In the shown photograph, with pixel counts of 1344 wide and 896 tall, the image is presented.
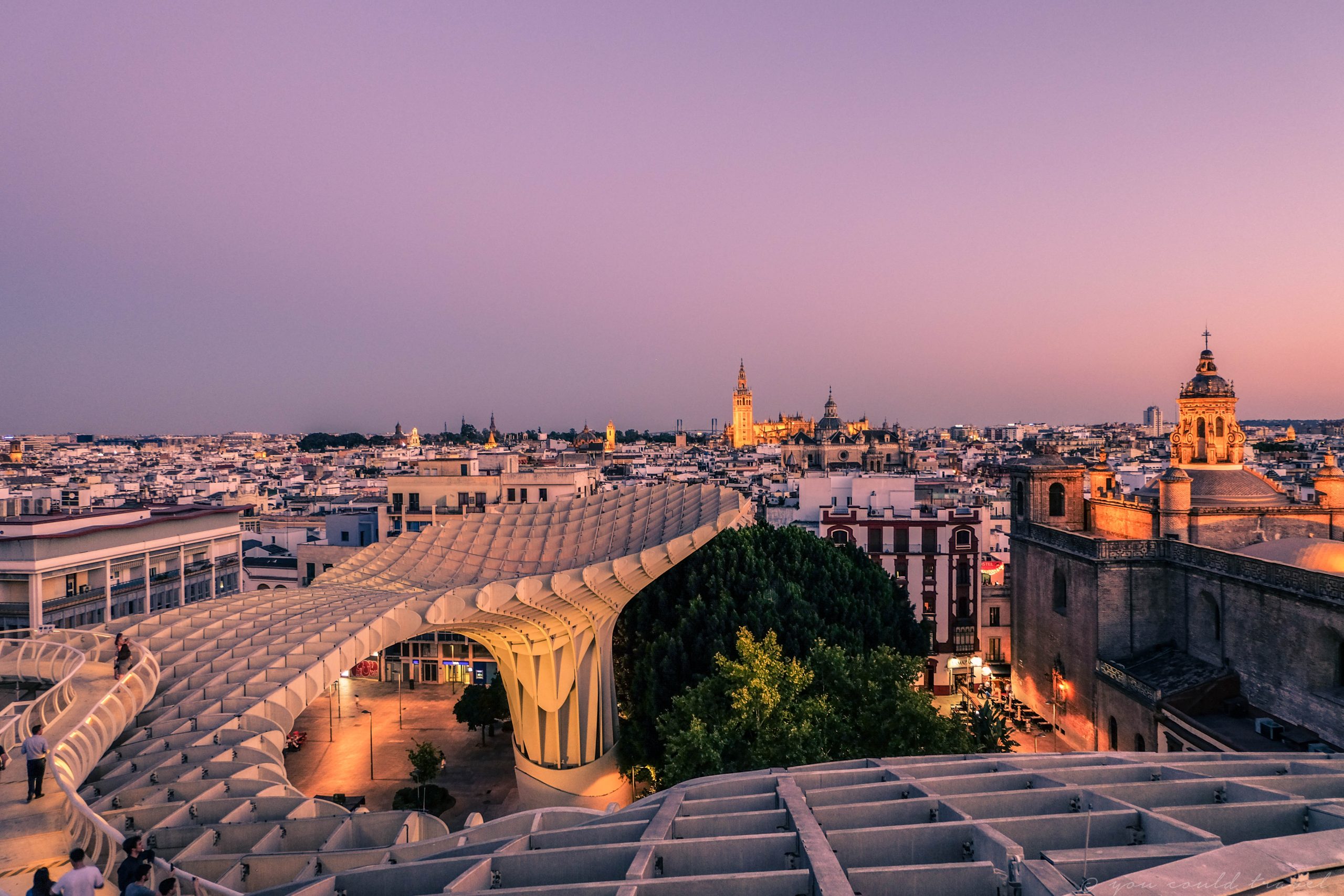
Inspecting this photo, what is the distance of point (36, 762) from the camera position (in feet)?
Result: 33.7

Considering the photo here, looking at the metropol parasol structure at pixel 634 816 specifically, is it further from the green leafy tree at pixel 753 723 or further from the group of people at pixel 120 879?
the green leafy tree at pixel 753 723

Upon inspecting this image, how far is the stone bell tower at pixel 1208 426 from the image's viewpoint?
34.9 meters

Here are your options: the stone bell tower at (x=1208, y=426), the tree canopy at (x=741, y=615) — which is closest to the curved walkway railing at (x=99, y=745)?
the tree canopy at (x=741, y=615)

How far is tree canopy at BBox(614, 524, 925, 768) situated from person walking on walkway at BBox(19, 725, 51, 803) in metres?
13.5

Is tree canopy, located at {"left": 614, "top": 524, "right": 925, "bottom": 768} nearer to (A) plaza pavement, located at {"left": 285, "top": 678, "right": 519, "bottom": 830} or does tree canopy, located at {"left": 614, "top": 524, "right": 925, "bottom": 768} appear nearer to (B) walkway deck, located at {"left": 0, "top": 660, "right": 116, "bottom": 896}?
(A) plaza pavement, located at {"left": 285, "top": 678, "right": 519, "bottom": 830}

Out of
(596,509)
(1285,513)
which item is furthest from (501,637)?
(1285,513)

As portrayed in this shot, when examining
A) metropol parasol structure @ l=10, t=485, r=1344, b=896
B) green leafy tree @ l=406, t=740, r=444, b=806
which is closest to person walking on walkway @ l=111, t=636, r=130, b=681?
metropol parasol structure @ l=10, t=485, r=1344, b=896

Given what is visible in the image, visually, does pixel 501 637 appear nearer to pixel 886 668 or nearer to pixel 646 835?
pixel 886 668

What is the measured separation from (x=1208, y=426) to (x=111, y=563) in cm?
4856

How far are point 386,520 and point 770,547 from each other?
29239mm

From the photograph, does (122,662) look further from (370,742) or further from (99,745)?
(370,742)

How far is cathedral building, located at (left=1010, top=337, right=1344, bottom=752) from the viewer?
2284 cm

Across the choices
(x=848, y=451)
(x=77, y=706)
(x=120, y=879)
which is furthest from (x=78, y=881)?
(x=848, y=451)

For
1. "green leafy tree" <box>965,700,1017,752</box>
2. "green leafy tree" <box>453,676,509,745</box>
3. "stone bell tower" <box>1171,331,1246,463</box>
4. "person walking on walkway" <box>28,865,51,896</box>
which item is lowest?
"green leafy tree" <box>453,676,509,745</box>
